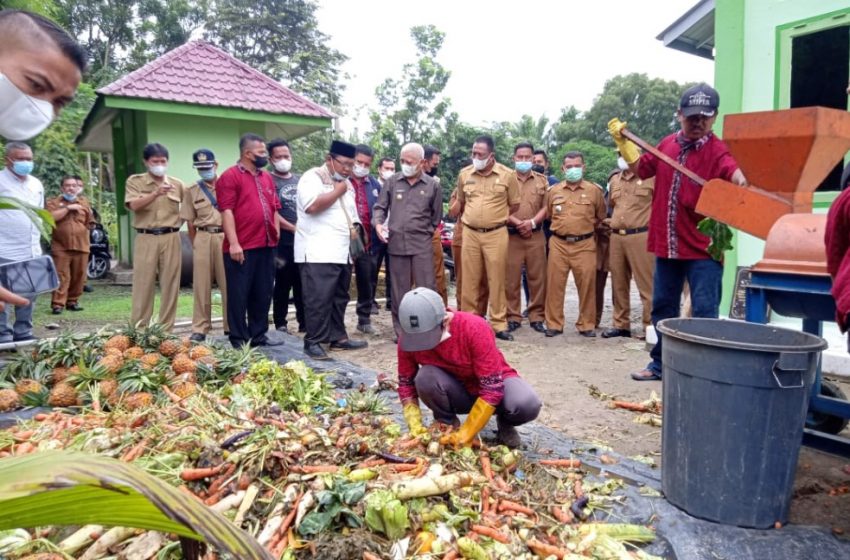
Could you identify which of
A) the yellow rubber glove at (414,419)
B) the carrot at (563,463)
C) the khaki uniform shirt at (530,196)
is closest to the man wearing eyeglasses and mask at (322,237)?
the yellow rubber glove at (414,419)

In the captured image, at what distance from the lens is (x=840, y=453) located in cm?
340

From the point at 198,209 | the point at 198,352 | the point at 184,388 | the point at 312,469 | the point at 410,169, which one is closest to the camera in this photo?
the point at 312,469

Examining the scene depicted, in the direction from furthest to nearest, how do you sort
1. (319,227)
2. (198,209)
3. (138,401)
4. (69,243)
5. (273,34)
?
(273,34)
(69,243)
(198,209)
(319,227)
(138,401)

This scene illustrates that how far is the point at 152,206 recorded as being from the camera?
6598 millimetres

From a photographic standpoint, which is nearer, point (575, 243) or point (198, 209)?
point (198, 209)

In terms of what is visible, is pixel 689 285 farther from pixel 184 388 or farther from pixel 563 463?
pixel 184 388

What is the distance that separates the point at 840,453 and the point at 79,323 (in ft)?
27.6

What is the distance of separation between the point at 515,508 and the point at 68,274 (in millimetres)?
8509

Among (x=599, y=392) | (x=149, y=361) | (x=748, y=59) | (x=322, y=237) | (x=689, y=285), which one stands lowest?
(x=599, y=392)

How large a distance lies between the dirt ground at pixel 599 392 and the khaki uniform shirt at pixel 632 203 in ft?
4.69

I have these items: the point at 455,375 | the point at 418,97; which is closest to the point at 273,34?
the point at 418,97

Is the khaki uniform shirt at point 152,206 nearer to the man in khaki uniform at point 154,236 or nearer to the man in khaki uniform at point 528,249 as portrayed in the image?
the man in khaki uniform at point 154,236

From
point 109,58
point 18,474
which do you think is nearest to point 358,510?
point 18,474

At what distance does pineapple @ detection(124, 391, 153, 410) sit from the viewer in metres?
3.96
